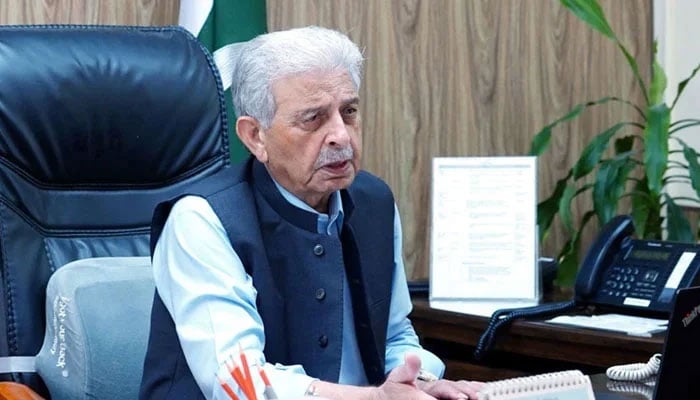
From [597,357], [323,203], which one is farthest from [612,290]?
[323,203]

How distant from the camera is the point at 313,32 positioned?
6.41 ft

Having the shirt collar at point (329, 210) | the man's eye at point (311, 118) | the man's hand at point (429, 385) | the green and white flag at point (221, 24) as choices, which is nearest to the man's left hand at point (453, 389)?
the man's hand at point (429, 385)

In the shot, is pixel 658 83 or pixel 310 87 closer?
pixel 310 87

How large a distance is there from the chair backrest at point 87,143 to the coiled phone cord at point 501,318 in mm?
797

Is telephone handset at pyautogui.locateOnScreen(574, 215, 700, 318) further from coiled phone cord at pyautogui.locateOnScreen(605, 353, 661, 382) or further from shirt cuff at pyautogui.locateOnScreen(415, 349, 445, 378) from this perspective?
shirt cuff at pyautogui.locateOnScreen(415, 349, 445, 378)

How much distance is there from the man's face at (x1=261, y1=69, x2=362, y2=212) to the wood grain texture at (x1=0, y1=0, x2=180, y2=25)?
1.25 m

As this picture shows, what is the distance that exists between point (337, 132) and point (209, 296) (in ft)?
1.07

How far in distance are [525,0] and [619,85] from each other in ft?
1.50

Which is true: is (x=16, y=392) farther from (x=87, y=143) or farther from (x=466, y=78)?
(x=466, y=78)

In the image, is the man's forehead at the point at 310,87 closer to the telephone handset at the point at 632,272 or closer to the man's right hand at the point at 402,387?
the man's right hand at the point at 402,387

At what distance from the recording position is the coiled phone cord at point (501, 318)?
2.84 meters

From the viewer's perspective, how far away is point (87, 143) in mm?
2277

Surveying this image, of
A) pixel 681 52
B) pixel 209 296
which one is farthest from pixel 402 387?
pixel 681 52

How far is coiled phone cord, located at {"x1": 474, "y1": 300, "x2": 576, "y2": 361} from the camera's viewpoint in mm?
2838
